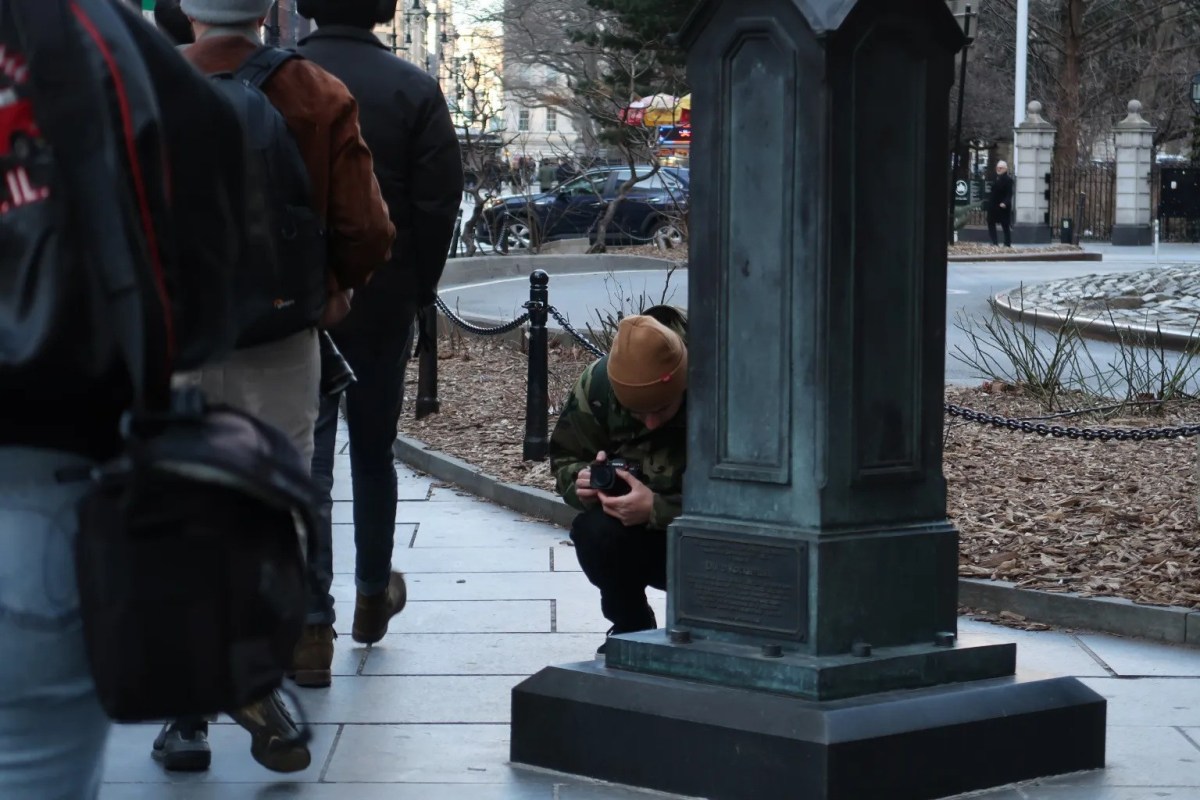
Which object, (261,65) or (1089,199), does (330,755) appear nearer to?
(261,65)

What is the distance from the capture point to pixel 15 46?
200 centimetres

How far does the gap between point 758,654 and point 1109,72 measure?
54.3 metres

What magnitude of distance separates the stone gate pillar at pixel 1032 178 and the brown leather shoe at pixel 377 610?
36611mm

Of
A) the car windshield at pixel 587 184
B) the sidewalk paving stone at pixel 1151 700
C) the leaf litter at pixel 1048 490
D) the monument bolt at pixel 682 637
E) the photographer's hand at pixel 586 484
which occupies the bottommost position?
the sidewalk paving stone at pixel 1151 700

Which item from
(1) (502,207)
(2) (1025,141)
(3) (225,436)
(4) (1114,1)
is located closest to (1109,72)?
(4) (1114,1)

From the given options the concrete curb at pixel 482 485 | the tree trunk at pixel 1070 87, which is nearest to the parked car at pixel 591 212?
the concrete curb at pixel 482 485

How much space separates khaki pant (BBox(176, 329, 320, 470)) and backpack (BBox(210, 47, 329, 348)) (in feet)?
0.25

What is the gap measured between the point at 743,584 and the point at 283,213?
1357 millimetres

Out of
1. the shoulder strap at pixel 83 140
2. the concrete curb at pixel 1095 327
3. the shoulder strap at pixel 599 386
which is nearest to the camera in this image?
the shoulder strap at pixel 83 140

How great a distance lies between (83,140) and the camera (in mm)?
1977

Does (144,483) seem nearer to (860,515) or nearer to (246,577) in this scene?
(246,577)

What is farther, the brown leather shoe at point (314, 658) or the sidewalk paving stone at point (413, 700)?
the brown leather shoe at point (314, 658)

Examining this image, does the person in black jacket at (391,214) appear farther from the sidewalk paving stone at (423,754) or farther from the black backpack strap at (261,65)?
the black backpack strap at (261,65)

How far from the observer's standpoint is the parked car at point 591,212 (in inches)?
1016
